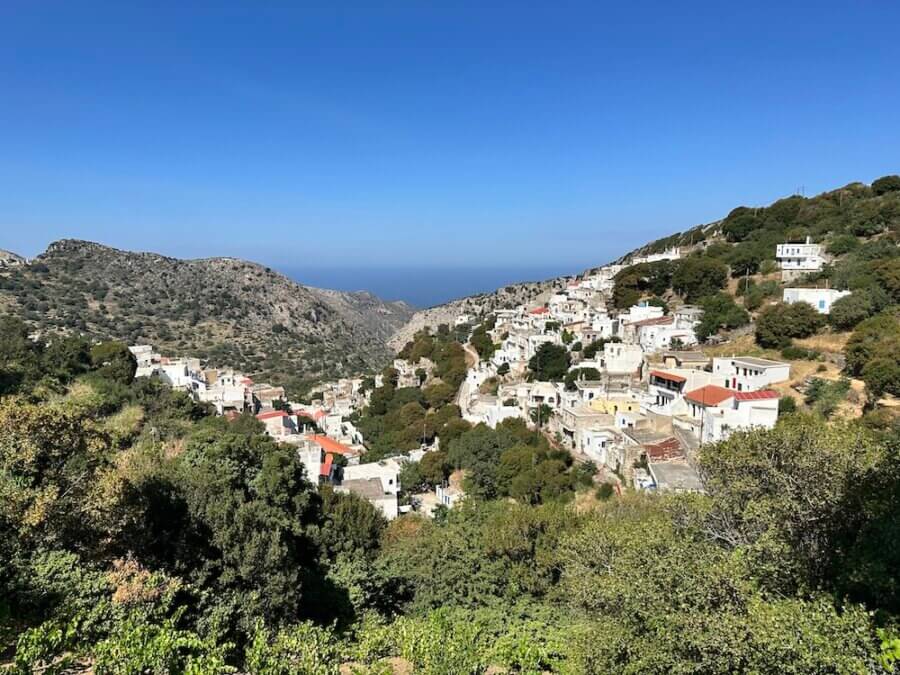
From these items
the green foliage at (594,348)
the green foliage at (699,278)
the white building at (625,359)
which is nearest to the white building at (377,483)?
the white building at (625,359)

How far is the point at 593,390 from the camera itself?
34875 millimetres

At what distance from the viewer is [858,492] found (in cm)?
987

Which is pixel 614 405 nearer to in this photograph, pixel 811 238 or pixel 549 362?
pixel 549 362

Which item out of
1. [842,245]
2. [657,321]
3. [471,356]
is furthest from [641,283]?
[471,356]

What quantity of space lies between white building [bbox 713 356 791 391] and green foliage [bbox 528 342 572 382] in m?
12.4

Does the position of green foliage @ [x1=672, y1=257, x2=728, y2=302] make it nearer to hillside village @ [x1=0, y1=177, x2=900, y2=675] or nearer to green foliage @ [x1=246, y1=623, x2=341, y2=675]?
hillside village @ [x1=0, y1=177, x2=900, y2=675]

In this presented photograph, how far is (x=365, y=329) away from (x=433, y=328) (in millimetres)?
44027

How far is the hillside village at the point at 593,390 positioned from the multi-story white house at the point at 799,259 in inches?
4.6

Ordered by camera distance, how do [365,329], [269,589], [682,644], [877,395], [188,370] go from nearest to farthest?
[682,644] < [269,589] < [877,395] < [188,370] < [365,329]

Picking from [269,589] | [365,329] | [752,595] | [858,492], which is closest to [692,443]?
[858,492]

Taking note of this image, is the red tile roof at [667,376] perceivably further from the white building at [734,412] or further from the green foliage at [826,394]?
the green foliage at [826,394]

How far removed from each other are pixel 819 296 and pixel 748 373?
10.9 metres

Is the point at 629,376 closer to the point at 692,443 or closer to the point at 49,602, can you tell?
the point at 692,443

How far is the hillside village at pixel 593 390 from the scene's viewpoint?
89.5ft
